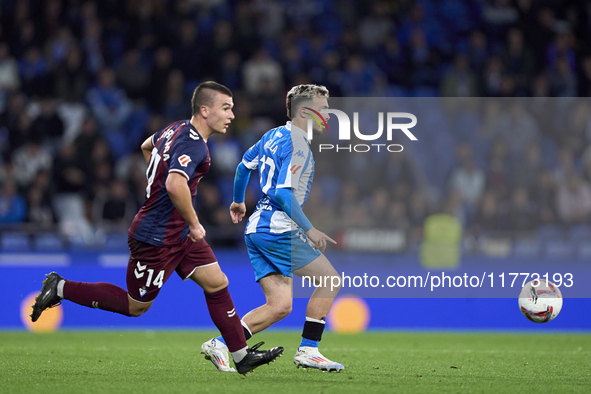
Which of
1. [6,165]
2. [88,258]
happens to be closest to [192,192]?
[88,258]

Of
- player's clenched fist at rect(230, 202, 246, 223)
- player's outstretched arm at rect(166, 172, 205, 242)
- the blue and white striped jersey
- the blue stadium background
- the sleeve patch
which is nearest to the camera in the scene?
player's outstretched arm at rect(166, 172, 205, 242)

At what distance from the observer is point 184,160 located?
5770 mm

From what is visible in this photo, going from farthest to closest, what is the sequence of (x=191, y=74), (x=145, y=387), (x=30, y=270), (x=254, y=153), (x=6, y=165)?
(x=191, y=74) → (x=6, y=165) → (x=30, y=270) → (x=254, y=153) → (x=145, y=387)

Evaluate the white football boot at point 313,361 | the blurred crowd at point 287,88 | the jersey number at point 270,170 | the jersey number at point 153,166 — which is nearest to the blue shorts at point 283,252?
the jersey number at point 270,170

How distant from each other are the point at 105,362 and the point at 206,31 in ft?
31.4

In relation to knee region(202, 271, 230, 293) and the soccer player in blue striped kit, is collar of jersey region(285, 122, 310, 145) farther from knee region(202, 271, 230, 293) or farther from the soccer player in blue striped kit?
knee region(202, 271, 230, 293)

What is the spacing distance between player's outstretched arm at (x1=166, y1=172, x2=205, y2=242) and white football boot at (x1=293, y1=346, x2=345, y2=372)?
1517mm

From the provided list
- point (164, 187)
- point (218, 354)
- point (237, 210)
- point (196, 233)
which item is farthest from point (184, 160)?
point (218, 354)

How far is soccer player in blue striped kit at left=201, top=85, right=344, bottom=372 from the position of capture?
6.48 meters

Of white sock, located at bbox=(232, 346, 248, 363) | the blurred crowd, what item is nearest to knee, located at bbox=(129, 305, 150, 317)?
white sock, located at bbox=(232, 346, 248, 363)

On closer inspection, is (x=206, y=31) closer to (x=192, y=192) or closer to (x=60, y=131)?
(x=60, y=131)

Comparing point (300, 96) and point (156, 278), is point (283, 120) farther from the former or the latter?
point (156, 278)

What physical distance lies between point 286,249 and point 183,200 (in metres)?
1.19

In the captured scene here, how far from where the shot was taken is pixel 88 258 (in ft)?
37.2
